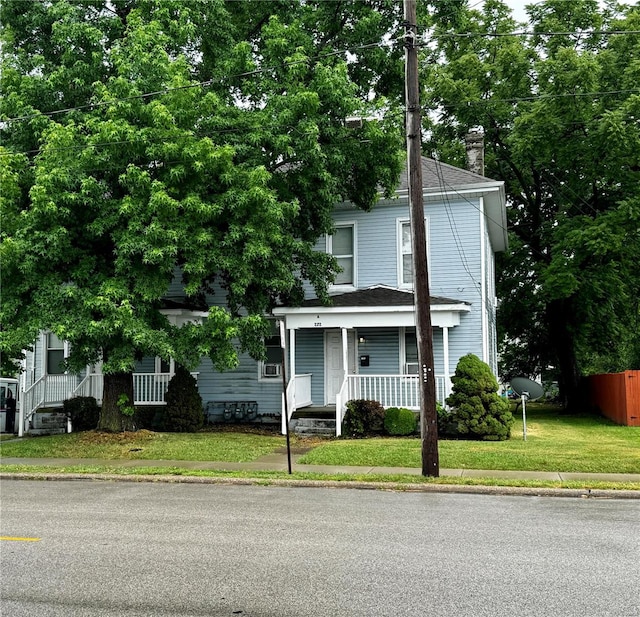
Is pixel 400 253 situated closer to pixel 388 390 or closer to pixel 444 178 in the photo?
pixel 444 178

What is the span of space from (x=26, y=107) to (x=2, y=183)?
2.50m

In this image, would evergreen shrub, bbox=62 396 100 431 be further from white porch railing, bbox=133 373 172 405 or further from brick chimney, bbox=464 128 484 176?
brick chimney, bbox=464 128 484 176

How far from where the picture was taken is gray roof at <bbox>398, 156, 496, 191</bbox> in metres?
19.0

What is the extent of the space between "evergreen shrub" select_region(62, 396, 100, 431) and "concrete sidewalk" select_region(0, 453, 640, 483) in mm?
4080

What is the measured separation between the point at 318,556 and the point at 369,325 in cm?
1166

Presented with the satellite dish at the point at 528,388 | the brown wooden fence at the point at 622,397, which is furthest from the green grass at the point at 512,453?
the brown wooden fence at the point at 622,397

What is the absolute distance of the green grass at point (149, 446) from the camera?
555 inches

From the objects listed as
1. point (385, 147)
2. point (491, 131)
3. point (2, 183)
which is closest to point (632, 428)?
point (385, 147)

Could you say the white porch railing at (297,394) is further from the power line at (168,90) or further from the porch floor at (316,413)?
the power line at (168,90)

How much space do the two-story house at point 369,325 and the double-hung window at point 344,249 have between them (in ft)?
0.10

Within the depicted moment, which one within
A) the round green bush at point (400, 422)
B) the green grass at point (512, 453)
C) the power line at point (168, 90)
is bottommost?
the green grass at point (512, 453)

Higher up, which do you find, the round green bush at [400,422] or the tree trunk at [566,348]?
the tree trunk at [566,348]

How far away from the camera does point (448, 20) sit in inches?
750

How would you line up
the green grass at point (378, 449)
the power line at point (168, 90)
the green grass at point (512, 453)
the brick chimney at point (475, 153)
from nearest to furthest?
the green grass at point (512, 453) → the green grass at point (378, 449) → the power line at point (168, 90) → the brick chimney at point (475, 153)
